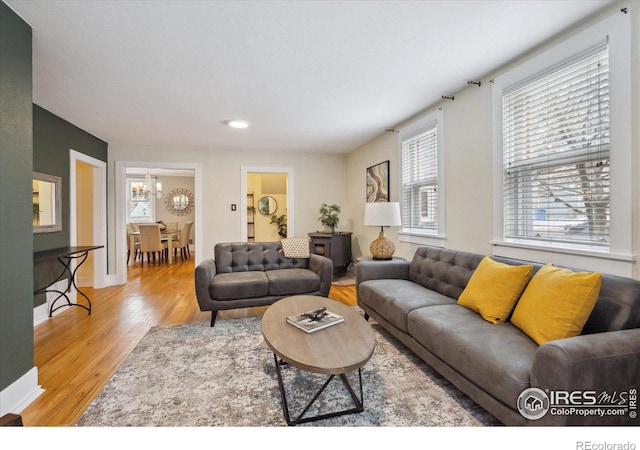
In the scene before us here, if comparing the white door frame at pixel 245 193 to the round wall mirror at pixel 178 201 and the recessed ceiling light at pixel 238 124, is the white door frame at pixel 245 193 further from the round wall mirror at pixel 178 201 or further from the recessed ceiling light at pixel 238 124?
the round wall mirror at pixel 178 201

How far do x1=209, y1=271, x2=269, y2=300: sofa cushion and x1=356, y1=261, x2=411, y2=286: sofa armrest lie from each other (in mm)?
1039

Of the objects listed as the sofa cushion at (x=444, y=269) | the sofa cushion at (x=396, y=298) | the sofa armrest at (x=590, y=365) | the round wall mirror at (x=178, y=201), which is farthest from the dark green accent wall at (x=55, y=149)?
the round wall mirror at (x=178, y=201)

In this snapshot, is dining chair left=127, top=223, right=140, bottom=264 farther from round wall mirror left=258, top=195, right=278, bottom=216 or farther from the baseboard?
the baseboard

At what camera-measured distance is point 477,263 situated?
2.38m

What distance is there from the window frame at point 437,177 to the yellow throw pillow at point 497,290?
3.87 ft

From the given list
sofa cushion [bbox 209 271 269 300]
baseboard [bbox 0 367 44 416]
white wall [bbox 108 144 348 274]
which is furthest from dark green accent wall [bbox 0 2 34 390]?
white wall [bbox 108 144 348 274]

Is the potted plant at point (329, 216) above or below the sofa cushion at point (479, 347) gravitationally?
above

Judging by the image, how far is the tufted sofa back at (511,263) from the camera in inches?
56.6

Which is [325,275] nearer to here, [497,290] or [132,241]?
[497,290]

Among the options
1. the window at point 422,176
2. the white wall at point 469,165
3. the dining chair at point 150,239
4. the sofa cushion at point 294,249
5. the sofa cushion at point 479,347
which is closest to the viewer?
the sofa cushion at point 479,347

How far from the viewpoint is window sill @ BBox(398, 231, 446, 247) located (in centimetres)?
325

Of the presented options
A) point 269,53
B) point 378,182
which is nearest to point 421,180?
point 378,182

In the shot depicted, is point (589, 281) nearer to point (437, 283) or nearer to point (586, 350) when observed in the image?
point (586, 350)
